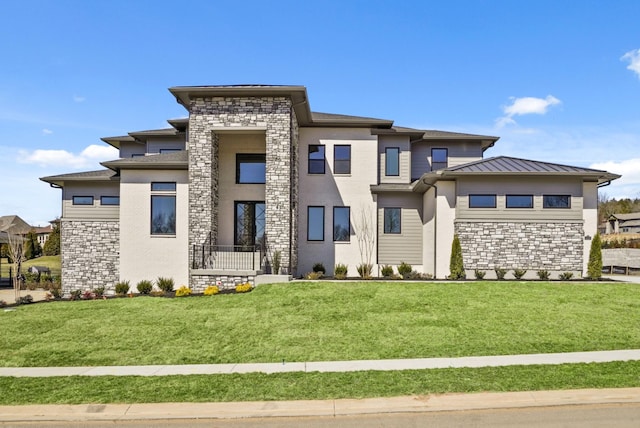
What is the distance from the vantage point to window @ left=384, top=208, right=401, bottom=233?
2217 cm

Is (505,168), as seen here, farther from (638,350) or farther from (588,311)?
(638,350)

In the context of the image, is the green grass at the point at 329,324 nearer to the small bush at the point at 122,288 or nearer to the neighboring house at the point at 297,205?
the small bush at the point at 122,288

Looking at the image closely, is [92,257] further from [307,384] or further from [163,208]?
[307,384]

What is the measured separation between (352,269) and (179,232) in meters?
8.33

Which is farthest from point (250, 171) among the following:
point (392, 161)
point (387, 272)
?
point (387, 272)

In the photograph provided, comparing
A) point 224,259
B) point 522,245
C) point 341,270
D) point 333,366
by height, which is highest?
point 522,245

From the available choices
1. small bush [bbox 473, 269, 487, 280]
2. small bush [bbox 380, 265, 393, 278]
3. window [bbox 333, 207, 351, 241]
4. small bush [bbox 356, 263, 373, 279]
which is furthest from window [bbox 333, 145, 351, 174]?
small bush [bbox 473, 269, 487, 280]

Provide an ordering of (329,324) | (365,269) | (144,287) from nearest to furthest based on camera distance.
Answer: (329,324) → (144,287) → (365,269)

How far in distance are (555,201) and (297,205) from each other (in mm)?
11488

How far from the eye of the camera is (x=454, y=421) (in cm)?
580

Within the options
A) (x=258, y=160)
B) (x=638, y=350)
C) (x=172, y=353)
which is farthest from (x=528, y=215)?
(x=172, y=353)

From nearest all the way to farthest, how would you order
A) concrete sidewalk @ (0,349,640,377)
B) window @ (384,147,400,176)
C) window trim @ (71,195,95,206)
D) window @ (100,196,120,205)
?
1. concrete sidewalk @ (0,349,640,377)
2. window @ (100,196,120,205)
3. window trim @ (71,195,95,206)
4. window @ (384,147,400,176)

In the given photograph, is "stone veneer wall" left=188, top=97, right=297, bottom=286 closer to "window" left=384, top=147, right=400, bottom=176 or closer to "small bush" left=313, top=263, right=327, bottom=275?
"small bush" left=313, top=263, right=327, bottom=275

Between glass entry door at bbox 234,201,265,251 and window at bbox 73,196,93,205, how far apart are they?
26.5 feet
